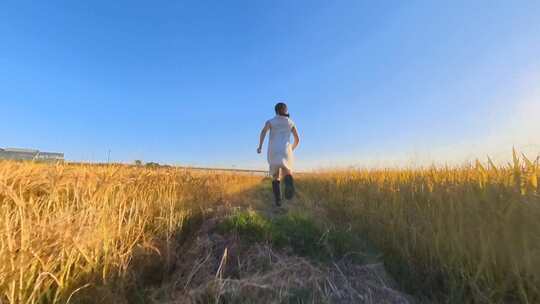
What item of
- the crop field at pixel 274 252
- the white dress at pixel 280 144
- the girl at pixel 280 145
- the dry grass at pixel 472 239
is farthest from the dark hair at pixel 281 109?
the dry grass at pixel 472 239

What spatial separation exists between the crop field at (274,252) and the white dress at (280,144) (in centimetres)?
223

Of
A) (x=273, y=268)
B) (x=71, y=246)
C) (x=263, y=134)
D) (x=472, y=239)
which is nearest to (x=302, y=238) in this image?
(x=273, y=268)

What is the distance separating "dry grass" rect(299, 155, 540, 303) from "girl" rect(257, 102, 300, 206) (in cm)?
247

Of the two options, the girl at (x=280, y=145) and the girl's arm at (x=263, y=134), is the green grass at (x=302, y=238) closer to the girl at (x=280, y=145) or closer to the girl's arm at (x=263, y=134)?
the girl at (x=280, y=145)

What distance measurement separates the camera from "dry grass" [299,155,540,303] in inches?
51.2

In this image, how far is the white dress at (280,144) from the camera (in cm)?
461

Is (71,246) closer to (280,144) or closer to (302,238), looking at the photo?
(302,238)

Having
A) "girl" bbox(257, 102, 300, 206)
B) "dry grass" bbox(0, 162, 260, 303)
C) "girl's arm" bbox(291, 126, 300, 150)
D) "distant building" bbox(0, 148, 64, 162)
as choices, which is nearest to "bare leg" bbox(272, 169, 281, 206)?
"girl" bbox(257, 102, 300, 206)

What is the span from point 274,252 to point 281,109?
135 inches

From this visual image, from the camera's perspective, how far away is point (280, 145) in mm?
4621

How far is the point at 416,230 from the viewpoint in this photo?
1966mm

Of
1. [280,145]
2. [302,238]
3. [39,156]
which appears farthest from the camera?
[280,145]

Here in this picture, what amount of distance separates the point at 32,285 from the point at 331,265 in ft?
5.44

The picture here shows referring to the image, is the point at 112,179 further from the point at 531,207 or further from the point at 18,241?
the point at 531,207
